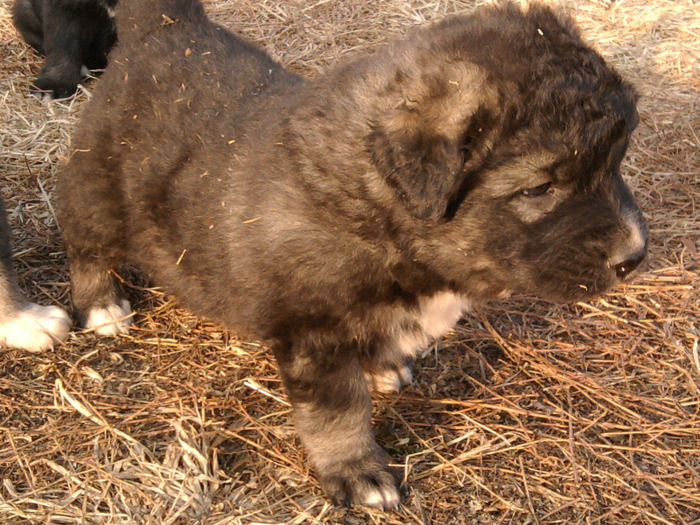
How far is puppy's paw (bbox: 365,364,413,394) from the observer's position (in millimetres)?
3834

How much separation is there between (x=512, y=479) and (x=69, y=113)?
183 inches

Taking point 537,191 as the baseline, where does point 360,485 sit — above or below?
below

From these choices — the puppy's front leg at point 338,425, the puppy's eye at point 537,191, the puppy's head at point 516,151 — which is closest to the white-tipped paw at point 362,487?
the puppy's front leg at point 338,425

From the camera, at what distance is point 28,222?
497cm

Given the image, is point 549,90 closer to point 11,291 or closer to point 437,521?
point 437,521

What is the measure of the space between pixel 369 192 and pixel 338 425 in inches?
39.1

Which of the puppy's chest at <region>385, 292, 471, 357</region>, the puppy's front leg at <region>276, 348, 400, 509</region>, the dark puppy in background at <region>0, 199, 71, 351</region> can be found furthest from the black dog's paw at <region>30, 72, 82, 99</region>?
the puppy's chest at <region>385, 292, 471, 357</region>

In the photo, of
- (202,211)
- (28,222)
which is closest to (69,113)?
(28,222)

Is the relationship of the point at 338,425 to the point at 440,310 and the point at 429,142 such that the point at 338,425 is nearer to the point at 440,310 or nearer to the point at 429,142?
the point at 440,310

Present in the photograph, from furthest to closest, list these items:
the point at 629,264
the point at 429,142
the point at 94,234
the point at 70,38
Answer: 1. the point at 70,38
2. the point at 94,234
3. the point at 629,264
4. the point at 429,142

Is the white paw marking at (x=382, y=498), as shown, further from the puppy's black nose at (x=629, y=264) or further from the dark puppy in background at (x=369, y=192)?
the puppy's black nose at (x=629, y=264)

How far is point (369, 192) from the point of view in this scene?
2.92m

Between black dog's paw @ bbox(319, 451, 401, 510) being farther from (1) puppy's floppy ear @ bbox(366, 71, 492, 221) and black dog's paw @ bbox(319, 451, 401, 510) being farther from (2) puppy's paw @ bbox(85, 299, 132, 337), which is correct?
(2) puppy's paw @ bbox(85, 299, 132, 337)

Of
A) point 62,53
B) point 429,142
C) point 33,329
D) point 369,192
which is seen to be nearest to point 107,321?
point 33,329
